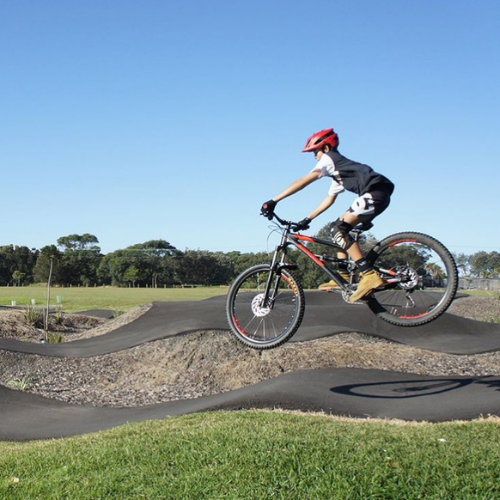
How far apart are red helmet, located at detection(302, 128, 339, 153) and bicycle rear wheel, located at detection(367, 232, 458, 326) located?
119 centimetres

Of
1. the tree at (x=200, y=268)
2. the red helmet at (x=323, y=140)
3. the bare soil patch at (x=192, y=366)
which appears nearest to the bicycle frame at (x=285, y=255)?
the red helmet at (x=323, y=140)

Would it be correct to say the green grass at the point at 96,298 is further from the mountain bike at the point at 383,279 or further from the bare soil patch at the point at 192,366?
the mountain bike at the point at 383,279

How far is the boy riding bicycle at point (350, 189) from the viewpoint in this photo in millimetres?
6555

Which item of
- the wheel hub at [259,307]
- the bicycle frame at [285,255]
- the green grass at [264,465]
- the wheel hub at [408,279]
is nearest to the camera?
the green grass at [264,465]

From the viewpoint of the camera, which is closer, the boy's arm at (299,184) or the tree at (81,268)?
the boy's arm at (299,184)

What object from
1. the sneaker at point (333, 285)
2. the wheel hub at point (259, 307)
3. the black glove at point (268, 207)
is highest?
the black glove at point (268, 207)

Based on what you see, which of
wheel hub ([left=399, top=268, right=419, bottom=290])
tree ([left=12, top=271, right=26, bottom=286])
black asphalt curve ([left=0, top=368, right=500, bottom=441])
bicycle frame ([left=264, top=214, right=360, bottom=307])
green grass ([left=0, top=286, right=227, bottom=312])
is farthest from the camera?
tree ([left=12, top=271, right=26, bottom=286])

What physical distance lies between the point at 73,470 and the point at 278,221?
10.9ft

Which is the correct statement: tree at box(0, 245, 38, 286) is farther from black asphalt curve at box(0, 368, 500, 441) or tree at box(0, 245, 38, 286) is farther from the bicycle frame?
the bicycle frame

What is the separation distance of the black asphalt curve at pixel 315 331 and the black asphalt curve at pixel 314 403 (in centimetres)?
381

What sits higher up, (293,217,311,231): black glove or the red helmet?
the red helmet

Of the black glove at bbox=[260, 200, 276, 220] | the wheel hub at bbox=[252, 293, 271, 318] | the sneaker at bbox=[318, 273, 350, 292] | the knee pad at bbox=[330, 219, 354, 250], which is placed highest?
the black glove at bbox=[260, 200, 276, 220]

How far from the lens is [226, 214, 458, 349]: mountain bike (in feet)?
22.0

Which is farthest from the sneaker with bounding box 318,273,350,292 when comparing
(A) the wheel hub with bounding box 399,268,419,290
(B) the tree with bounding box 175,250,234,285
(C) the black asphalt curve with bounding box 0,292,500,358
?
(B) the tree with bounding box 175,250,234,285
